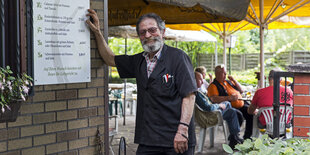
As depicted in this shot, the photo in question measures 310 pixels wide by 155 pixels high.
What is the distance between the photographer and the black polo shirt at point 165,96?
3.09 metres

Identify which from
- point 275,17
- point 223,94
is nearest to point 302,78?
point 223,94

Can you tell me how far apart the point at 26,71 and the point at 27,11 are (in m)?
0.44

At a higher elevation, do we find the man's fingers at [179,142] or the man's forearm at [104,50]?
the man's forearm at [104,50]

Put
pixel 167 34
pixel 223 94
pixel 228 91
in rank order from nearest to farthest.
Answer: pixel 223 94 → pixel 228 91 → pixel 167 34

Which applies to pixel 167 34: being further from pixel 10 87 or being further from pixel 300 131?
pixel 10 87

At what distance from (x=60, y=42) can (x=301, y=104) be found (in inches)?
92.3

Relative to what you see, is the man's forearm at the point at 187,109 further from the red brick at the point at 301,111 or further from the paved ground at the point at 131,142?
the paved ground at the point at 131,142

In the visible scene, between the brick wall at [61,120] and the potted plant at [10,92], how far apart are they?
1.30 feet

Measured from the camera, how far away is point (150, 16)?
318cm

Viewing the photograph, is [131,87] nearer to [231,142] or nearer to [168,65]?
[231,142]

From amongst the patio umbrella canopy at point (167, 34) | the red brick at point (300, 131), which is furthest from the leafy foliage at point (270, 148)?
the patio umbrella canopy at point (167, 34)

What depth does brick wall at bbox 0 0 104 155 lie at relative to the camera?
2992mm

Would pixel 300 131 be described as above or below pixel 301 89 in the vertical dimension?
below

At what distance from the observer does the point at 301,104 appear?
4031 millimetres
